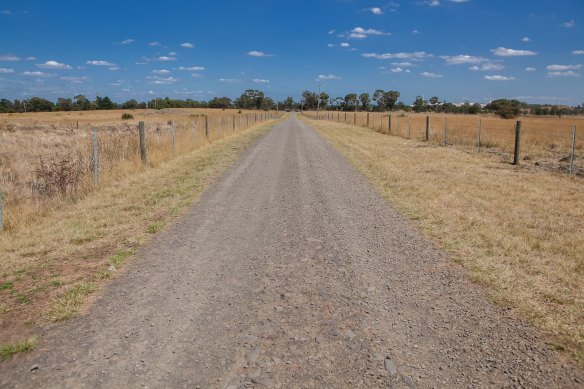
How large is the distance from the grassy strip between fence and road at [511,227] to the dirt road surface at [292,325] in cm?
32

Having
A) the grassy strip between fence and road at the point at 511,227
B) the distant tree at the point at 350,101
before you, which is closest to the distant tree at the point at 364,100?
the distant tree at the point at 350,101

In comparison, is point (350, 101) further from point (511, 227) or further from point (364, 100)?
point (511, 227)

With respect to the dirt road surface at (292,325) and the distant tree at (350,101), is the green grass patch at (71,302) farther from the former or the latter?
the distant tree at (350,101)

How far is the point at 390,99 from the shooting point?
162 m

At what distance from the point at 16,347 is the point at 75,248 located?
259 centimetres

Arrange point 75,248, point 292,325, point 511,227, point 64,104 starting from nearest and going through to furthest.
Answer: point 292,325 < point 75,248 < point 511,227 < point 64,104

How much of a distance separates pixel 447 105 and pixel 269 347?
14631 cm

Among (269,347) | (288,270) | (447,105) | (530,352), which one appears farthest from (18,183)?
(447,105)

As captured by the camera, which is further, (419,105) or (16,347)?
(419,105)

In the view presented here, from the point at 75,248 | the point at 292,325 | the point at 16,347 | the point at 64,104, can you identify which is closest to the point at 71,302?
the point at 16,347

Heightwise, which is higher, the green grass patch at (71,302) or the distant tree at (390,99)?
the distant tree at (390,99)

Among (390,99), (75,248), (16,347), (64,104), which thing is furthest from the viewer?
(390,99)

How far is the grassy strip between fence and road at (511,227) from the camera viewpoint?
410cm

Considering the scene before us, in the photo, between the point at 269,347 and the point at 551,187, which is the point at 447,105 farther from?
the point at 269,347
